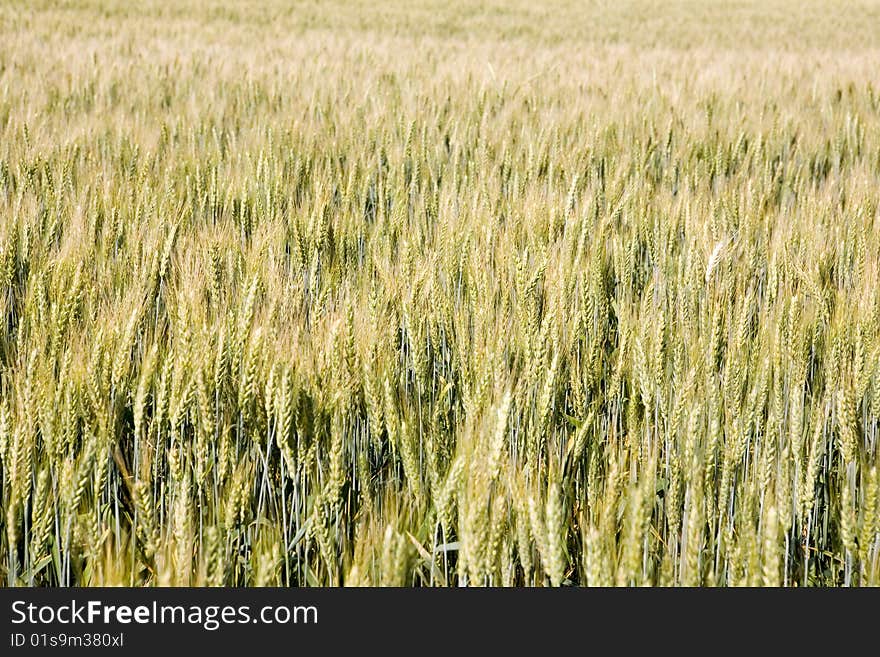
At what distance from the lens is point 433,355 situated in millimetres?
1598

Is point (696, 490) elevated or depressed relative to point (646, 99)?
depressed

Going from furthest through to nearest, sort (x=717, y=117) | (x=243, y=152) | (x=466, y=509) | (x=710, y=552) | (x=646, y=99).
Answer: (x=646, y=99), (x=717, y=117), (x=243, y=152), (x=710, y=552), (x=466, y=509)

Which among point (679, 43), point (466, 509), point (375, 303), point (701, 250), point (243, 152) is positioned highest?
point (679, 43)

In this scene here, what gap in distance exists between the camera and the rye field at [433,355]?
994 mm

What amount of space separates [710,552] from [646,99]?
10.7 ft

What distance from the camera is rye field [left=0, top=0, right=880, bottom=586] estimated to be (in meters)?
0.99

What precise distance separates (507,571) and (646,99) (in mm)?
3433

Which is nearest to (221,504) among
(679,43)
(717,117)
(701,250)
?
(701,250)

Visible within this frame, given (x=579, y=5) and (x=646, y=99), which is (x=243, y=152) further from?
(x=579, y=5)

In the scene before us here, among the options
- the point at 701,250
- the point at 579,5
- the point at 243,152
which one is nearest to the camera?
the point at 701,250

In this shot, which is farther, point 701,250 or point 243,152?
point 243,152

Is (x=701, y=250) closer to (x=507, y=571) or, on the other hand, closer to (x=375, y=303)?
(x=375, y=303)

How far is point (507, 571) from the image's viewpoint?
0.92 m

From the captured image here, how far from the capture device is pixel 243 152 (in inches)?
107
